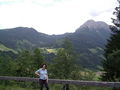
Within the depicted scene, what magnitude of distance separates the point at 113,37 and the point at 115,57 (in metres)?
8.96

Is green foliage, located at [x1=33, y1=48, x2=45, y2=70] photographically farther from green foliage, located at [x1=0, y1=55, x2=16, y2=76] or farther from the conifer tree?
the conifer tree

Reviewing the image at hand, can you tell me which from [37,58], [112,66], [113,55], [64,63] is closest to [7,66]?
[37,58]

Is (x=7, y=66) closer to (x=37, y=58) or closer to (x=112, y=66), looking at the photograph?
(x=37, y=58)

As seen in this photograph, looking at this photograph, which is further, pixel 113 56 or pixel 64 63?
pixel 64 63

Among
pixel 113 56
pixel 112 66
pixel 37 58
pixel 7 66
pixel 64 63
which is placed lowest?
pixel 112 66

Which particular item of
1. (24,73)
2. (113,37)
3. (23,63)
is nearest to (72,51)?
(23,63)

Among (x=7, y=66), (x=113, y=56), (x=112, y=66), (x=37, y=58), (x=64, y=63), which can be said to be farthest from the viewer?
(x=64, y=63)

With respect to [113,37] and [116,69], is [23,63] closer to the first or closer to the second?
[113,37]

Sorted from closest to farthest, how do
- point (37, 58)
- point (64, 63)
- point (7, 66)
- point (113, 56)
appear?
point (113, 56), point (7, 66), point (37, 58), point (64, 63)

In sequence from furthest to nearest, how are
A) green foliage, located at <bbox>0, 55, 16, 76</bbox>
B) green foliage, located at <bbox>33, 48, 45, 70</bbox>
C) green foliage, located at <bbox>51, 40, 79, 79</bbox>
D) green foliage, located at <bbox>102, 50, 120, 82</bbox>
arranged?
green foliage, located at <bbox>33, 48, 45, 70</bbox>
green foliage, located at <bbox>51, 40, 79, 79</bbox>
green foliage, located at <bbox>0, 55, 16, 76</bbox>
green foliage, located at <bbox>102, 50, 120, 82</bbox>

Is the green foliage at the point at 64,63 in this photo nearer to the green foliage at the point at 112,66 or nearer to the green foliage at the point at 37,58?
the green foliage at the point at 37,58

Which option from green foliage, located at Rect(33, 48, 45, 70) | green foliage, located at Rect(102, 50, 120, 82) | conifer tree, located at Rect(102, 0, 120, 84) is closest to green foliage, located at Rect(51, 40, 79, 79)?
green foliage, located at Rect(33, 48, 45, 70)

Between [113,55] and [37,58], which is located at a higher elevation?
[37,58]

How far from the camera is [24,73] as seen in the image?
44531 mm
